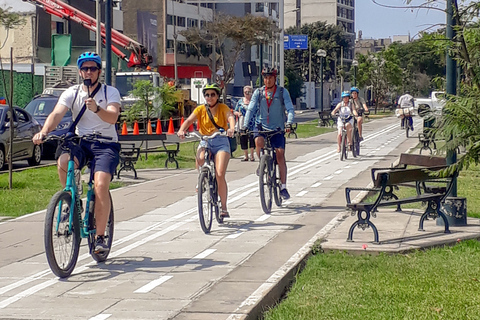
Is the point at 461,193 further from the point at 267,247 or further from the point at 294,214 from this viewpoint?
the point at 267,247

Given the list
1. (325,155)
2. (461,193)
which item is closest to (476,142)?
(461,193)

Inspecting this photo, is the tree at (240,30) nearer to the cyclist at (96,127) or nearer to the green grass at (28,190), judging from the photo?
the green grass at (28,190)

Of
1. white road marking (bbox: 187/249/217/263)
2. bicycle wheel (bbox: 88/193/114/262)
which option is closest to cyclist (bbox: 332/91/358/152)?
white road marking (bbox: 187/249/217/263)

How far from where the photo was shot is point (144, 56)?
40.2 meters

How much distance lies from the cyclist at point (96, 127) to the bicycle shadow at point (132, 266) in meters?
0.22

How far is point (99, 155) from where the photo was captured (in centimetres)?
798

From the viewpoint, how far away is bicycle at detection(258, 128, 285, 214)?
1177 centimetres

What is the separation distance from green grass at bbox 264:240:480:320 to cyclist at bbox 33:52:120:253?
1941mm

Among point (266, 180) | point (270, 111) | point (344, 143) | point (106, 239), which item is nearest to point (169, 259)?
point (106, 239)

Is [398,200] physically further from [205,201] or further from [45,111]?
[45,111]

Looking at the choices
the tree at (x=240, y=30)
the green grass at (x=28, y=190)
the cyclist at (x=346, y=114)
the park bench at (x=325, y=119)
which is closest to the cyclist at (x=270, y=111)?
the green grass at (x=28, y=190)

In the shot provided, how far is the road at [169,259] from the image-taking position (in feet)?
21.6

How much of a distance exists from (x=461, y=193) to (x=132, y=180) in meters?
6.74

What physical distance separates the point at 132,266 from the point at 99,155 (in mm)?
1108
